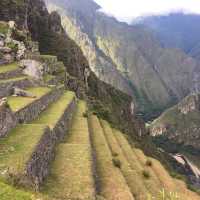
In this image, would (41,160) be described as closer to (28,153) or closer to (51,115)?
(28,153)

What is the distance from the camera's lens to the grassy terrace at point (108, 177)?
966 inches

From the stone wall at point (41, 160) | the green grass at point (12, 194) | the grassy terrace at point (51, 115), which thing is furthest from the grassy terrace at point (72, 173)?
the green grass at point (12, 194)

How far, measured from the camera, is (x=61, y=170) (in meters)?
22.9

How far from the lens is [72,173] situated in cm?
2239

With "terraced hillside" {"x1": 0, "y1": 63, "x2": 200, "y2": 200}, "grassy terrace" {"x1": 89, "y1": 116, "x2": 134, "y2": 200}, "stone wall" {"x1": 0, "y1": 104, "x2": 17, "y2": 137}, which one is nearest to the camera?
"terraced hillside" {"x1": 0, "y1": 63, "x2": 200, "y2": 200}

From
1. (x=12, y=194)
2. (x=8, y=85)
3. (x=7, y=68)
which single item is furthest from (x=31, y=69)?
(x=12, y=194)

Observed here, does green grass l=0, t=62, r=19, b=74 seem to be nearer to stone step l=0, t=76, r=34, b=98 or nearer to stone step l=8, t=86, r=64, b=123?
stone step l=0, t=76, r=34, b=98

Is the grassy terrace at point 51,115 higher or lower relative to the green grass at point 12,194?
higher

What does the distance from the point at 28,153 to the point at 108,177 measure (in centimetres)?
939

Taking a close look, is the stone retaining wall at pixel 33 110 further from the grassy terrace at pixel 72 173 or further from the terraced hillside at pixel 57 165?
the grassy terrace at pixel 72 173

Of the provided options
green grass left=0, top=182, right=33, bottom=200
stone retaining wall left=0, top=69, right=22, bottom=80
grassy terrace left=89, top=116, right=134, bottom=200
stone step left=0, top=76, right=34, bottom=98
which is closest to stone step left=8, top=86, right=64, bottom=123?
stone step left=0, top=76, right=34, bottom=98

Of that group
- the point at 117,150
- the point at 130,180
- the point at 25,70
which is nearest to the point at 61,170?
the point at 130,180

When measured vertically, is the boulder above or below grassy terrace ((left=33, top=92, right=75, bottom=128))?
above

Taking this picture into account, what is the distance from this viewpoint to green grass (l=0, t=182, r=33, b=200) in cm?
1224
